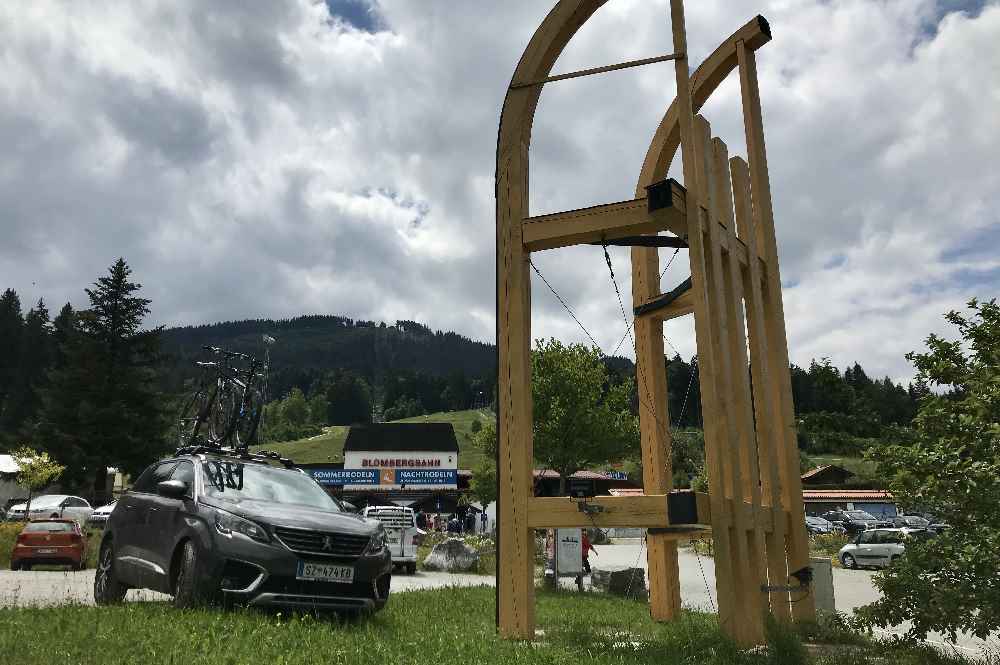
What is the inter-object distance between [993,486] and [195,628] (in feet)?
20.0

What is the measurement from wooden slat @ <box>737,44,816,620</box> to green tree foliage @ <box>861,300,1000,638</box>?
2129 mm

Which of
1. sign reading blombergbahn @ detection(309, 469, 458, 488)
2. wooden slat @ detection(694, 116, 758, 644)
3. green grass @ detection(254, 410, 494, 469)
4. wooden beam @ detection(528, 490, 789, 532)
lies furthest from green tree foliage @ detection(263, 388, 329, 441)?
wooden slat @ detection(694, 116, 758, 644)

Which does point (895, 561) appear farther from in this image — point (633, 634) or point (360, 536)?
point (360, 536)

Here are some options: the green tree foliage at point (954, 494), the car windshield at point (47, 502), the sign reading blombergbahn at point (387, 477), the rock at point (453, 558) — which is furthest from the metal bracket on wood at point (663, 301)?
the sign reading blombergbahn at point (387, 477)

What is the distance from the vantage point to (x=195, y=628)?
19.5ft

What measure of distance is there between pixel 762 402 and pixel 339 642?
18.0 feet

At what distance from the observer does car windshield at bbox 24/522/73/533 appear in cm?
1843

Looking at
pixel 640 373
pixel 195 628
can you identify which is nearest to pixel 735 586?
pixel 640 373

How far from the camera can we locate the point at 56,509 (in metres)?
32.9

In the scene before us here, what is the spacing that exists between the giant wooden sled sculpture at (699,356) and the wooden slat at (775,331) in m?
0.02

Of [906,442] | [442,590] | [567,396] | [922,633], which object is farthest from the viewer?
[567,396]

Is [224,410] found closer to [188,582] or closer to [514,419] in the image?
[188,582]

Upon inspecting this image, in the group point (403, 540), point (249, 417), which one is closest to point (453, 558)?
point (403, 540)

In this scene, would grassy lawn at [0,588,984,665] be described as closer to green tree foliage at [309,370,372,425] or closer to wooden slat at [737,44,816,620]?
wooden slat at [737,44,816,620]
